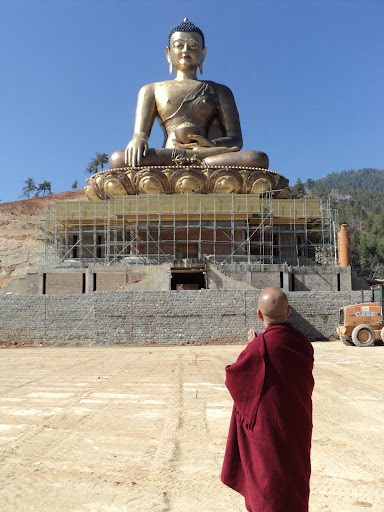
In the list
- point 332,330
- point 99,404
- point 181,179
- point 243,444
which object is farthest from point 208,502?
point 181,179

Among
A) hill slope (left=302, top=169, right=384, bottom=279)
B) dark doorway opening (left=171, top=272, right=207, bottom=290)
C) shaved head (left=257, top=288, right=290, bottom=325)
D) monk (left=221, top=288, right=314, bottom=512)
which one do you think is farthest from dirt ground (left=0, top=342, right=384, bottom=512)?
hill slope (left=302, top=169, right=384, bottom=279)

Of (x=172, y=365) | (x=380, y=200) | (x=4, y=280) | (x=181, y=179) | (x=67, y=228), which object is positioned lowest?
(x=172, y=365)

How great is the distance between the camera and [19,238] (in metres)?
32.8

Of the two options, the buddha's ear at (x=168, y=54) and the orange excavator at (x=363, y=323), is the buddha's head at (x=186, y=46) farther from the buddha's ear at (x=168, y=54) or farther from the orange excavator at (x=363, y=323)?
the orange excavator at (x=363, y=323)

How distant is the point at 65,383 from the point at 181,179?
46.2 feet

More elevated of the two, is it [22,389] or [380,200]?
[380,200]

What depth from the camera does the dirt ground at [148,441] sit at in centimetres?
314

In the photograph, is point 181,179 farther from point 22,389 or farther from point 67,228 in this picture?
point 22,389

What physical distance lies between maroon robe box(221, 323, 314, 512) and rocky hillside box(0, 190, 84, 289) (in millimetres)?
22927

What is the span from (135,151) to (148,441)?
17.9 metres

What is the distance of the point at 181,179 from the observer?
67.5 ft

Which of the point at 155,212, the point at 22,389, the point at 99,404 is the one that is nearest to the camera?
the point at 99,404

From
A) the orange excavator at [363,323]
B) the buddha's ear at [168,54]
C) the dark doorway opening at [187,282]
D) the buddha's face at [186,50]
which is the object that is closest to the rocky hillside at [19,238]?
the dark doorway opening at [187,282]

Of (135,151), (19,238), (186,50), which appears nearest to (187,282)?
(135,151)
